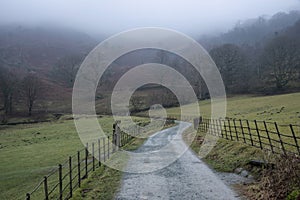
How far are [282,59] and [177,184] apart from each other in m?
85.1

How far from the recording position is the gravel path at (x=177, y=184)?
37.5 ft

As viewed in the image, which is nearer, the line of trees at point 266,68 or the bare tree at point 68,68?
the line of trees at point 266,68

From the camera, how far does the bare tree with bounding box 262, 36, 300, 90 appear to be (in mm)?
85875

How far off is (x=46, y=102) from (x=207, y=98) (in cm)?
5389

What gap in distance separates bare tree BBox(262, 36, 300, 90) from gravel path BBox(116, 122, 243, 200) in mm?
74850

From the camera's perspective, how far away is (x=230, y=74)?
98438 mm

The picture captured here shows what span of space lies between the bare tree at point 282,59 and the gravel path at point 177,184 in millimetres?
74850

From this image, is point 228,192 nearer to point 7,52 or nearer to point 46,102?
point 46,102

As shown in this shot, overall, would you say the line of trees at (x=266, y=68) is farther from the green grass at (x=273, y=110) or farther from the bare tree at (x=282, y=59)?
the green grass at (x=273, y=110)

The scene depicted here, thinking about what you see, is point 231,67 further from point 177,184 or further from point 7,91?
point 177,184

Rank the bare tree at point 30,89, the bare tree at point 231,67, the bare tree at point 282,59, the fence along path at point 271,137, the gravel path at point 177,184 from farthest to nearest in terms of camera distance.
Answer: the bare tree at point 231,67 < the bare tree at point 30,89 < the bare tree at point 282,59 < the fence along path at point 271,137 < the gravel path at point 177,184

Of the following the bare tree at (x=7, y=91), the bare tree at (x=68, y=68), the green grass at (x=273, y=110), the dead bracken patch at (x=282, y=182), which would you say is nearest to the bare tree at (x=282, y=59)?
the green grass at (x=273, y=110)

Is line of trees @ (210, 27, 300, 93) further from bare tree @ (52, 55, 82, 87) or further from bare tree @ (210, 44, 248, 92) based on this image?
bare tree @ (52, 55, 82, 87)

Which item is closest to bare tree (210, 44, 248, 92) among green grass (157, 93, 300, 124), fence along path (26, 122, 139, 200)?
green grass (157, 93, 300, 124)
